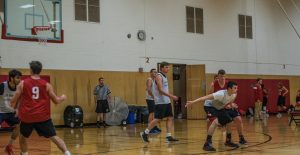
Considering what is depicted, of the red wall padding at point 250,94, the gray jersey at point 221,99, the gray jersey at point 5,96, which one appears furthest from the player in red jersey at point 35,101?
the red wall padding at point 250,94

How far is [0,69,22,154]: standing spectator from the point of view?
9.30 m

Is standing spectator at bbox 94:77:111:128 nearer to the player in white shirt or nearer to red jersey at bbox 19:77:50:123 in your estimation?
the player in white shirt

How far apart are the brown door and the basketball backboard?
8.03 metres

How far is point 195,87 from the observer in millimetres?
24375

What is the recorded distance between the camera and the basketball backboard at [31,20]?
1747 centimetres


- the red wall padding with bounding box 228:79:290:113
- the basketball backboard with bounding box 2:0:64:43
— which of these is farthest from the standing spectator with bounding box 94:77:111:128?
the red wall padding with bounding box 228:79:290:113

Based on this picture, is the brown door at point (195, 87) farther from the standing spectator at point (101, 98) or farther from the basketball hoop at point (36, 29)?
the basketball hoop at point (36, 29)

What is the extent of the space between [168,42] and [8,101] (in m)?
14.6

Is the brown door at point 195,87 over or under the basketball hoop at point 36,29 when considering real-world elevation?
under

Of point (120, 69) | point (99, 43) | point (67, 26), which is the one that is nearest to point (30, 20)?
point (67, 26)

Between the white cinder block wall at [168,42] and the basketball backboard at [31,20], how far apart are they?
573 mm

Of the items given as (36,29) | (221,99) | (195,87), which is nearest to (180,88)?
(195,87)

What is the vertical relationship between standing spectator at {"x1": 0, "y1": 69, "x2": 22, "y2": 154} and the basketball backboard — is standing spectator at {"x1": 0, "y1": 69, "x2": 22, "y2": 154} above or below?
below

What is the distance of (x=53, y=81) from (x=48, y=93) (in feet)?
40.1
